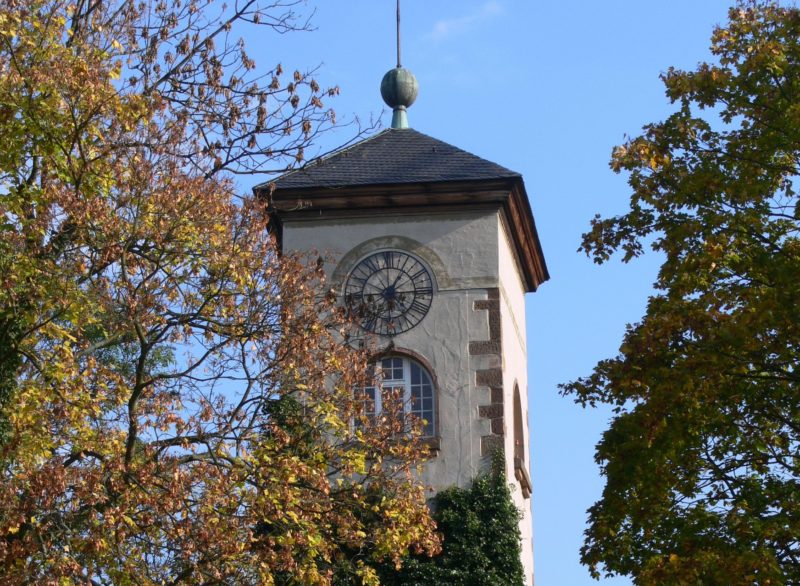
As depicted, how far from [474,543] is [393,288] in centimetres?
412

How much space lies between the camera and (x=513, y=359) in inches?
960

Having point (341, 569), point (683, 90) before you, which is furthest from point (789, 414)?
point (341, 569)

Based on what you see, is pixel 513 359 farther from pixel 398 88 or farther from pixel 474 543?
pixel 398 88

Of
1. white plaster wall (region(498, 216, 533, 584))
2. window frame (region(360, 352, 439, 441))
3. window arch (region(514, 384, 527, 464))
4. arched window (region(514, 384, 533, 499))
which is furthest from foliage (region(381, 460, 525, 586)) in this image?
window arch (region(514, 384, 527, 464))

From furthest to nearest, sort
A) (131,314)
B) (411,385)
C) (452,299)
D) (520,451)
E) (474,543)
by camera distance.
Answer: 1. (520,451)
2. (452,299)
3. (411,385)
4. (474,543)
5. (131,314)

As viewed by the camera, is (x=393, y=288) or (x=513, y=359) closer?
(x=393, y=288)

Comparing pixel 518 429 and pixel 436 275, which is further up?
pixel 436 275

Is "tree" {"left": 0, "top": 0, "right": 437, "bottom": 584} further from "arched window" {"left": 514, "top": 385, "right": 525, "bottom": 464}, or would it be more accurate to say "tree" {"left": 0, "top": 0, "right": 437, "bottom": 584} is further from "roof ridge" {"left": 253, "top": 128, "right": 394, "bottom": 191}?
"arched window" {"left": 514, "top": 385, "right": 525, "bottom": 464}

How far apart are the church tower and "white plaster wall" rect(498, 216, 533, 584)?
0.18ft

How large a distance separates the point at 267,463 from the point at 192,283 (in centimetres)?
198

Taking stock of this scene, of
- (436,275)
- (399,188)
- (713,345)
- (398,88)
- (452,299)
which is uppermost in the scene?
(398,88)

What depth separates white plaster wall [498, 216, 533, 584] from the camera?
2309cm

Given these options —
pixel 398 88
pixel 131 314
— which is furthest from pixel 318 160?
pixel 398 88

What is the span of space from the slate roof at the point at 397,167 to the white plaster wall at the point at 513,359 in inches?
41.6
